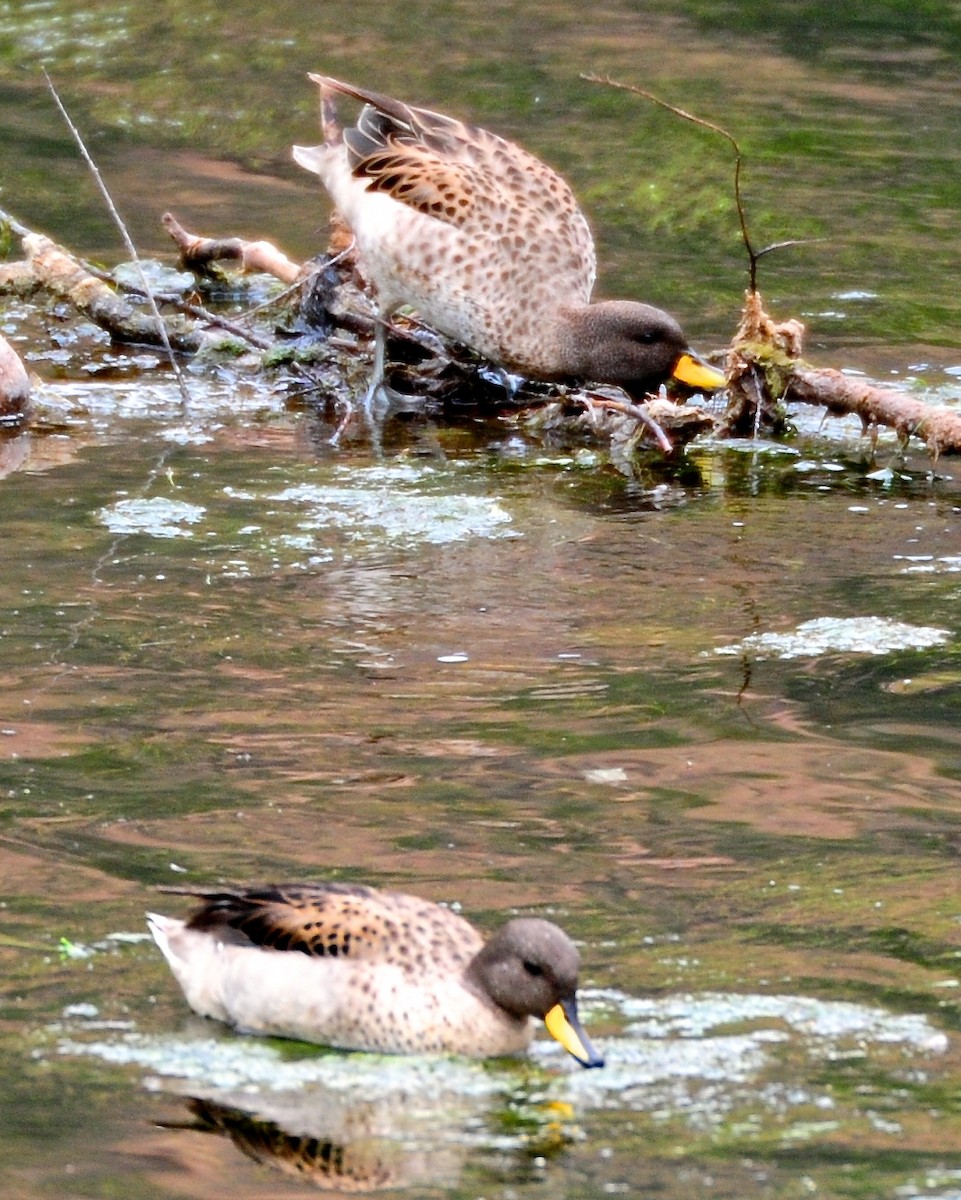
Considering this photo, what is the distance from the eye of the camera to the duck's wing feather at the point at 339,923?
5.29m

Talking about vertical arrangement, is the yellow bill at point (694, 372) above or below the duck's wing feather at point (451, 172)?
below

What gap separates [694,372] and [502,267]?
1004 mm

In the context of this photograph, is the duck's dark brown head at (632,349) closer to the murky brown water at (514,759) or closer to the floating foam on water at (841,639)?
the murky brown water at (514,759)

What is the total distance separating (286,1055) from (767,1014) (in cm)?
107

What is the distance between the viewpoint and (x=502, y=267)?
1099 centimetres

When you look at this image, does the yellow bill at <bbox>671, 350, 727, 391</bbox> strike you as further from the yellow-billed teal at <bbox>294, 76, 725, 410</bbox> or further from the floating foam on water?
the floating foam on water

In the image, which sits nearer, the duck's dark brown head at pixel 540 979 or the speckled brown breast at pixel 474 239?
the duck's dark brown head at pixel 540 979

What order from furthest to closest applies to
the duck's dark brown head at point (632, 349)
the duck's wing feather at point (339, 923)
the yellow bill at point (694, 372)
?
the yellow bill at point (694, 372), the duck's dark brown head at point (632, 349), the duck's wing feather at point (339, 923)

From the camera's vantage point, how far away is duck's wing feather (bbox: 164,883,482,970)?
529 centimetres

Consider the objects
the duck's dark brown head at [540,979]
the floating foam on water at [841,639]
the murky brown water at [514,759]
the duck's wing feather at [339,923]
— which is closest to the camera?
the murky brown water at [514,759]

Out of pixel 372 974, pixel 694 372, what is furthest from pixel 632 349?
pixel 372 974

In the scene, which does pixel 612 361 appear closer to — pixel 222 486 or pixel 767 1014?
pixel 222 486

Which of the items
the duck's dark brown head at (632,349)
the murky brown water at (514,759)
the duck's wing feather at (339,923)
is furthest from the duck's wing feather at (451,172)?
the duck's wing feather at (339,923)

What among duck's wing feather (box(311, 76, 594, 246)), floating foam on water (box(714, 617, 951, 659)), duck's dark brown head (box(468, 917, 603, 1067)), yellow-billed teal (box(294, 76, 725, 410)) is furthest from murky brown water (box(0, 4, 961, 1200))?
duck's wing feather (box(311, 76, 594, 246))
